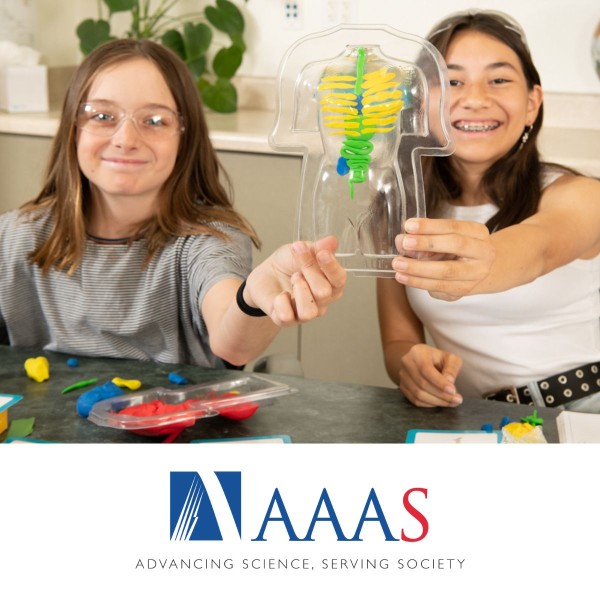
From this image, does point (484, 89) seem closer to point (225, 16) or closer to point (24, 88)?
point (225, 16)

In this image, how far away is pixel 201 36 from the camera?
113 inches

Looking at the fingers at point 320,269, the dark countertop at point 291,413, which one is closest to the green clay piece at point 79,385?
the dark countertop at point 291,413

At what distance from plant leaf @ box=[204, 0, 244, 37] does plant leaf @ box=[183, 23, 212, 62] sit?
4 cm

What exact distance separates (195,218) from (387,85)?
681 mm

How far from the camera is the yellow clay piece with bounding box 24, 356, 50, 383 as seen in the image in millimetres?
1319

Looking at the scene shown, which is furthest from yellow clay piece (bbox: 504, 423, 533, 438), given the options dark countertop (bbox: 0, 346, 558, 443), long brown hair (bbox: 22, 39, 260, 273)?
long brown hair (bbox: 22, 39, 260, 273)

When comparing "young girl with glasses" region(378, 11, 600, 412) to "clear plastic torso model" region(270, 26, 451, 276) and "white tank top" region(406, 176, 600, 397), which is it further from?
"clear plastic torso model" region(270, 26, 451, 276)

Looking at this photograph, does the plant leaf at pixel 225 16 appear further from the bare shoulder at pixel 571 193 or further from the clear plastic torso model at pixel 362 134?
the clear plastic torso model at pixel 362 134

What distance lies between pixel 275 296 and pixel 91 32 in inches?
82.4

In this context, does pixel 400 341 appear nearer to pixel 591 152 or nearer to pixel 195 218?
pixel 195 218

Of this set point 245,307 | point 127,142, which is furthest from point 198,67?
point 245,307

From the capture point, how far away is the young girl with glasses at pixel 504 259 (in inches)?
50.6
